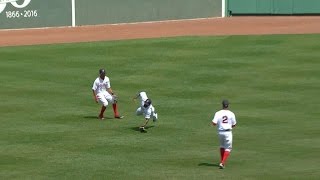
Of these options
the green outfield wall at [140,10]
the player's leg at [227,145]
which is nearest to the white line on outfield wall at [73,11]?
the green outfield wall at [140,10]

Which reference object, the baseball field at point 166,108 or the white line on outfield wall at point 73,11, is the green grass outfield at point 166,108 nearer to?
the baseball field at point 166,108

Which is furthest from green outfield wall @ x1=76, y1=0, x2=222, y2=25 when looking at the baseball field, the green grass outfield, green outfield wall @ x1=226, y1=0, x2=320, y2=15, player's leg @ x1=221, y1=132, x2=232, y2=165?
player's leg @ x1=221, y1=132, x2=232, y2=165

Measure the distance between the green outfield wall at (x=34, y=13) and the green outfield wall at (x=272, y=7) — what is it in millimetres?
11914

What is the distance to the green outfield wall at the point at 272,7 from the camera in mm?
59094

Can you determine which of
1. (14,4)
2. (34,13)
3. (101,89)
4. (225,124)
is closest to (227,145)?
(225,124)

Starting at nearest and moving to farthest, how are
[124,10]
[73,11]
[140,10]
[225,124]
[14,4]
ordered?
→ [225,124] → [14,4] → [73,11] → [124,10] → [140,10]

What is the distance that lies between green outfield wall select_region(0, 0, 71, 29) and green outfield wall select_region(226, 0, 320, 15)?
1191 cm

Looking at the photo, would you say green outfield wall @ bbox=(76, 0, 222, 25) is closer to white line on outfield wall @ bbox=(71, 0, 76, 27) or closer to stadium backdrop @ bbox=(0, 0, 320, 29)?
stadium backdrop @ bbox=(0, 0, 320, 29)

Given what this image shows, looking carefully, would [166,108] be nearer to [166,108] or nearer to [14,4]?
[166,108]

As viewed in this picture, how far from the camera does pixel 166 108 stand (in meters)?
32.2

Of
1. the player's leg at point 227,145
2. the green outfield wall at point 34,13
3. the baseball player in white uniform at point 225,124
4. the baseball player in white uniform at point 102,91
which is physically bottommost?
the player's leg at point 227,145

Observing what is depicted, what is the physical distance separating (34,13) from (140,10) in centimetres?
702

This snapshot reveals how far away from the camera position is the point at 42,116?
3097 centimetres

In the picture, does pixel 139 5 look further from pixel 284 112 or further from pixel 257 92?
pixel 284 112
